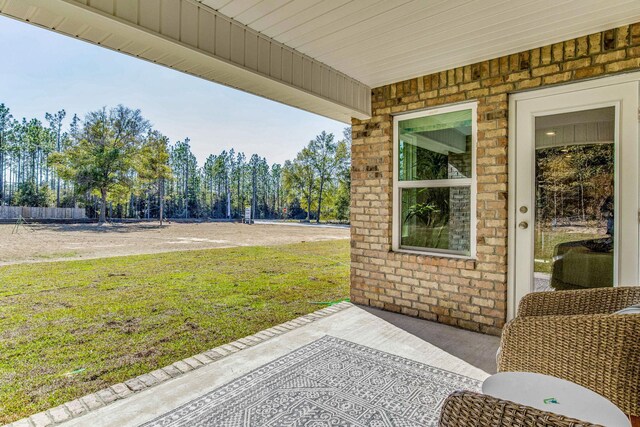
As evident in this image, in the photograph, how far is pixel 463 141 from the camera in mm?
3283

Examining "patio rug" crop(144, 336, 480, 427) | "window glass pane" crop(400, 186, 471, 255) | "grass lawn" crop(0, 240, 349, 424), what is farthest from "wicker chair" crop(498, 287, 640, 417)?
"grass lawn" crop(0, 240, 349, 424)

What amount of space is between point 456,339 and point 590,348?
168 centimetres

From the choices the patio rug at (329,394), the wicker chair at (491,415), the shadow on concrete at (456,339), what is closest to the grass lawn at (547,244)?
the shadow on concrete at (456,339)

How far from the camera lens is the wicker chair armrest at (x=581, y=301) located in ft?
5.32

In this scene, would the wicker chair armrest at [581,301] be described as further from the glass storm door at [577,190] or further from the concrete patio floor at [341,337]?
the glass storm door at [577,190]

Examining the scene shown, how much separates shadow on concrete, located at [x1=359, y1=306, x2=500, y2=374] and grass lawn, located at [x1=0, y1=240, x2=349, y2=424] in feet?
3.77

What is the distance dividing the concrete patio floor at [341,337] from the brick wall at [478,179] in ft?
0.75

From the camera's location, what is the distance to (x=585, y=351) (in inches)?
52.2

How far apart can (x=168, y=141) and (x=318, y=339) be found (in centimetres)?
1266

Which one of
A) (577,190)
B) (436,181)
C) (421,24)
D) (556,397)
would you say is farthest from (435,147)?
(556,397)

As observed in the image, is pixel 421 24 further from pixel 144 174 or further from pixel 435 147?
pixel 144 174

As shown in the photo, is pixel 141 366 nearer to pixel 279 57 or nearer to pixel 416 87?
pixel 279 57

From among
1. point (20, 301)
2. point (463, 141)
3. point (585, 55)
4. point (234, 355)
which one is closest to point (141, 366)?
A: point (234, 355)

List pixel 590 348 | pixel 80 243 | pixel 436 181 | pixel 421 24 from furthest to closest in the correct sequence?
1. pixel 80 243
2. pixel 436 181
3. pixel 421 24
4. pixel 590 348
